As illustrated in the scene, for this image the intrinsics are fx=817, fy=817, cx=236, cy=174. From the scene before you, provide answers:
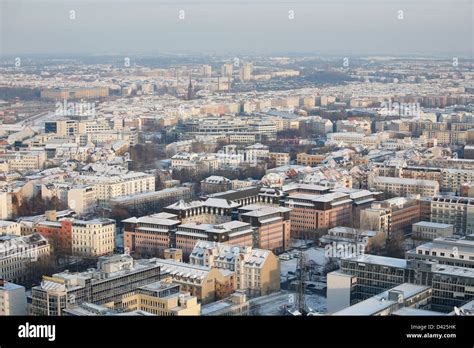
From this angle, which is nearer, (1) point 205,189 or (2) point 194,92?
(1) point 205,189

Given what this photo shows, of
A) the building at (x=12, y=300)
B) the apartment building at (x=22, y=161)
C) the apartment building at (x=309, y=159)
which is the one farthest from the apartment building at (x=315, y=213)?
the apartment building at (x=22, y=161)

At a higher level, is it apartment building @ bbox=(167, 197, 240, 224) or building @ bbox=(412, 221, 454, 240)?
apartment building @ bbox=(167, 197, 240, 224)

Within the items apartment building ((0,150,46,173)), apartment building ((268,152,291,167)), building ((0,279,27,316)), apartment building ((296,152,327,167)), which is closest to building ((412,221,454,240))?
building ((0,279,27,316))

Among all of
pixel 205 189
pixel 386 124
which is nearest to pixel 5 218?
pixel 205 189

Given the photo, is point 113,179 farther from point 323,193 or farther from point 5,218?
point 323,193

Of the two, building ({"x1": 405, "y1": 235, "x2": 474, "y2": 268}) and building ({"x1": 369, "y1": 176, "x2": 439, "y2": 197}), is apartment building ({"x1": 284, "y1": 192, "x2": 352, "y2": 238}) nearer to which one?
building ({"x1": 369, "y1": 176, "x2": 439, "y2": 197})

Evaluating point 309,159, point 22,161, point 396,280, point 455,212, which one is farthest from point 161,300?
point 309,159

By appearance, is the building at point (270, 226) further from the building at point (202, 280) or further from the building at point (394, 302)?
the building at point (394, 302)
